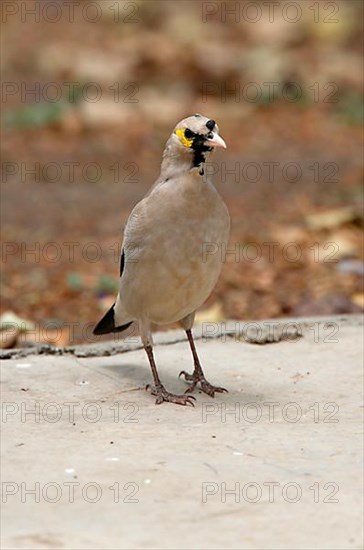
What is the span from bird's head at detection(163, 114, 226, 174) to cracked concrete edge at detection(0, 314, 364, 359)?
128 cm

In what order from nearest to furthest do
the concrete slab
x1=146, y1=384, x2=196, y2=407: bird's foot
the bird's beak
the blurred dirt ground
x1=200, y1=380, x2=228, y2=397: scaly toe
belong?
the concrete slab < the bird's beak < x1=146, y1=384, x2=196, y2=407: bird's foot < x1=200, y1=380, x2=228, y2=397: scaly toe < the blurred dirt ground

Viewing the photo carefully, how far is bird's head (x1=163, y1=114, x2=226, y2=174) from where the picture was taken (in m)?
4.68

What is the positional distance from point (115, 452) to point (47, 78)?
31.3 ft

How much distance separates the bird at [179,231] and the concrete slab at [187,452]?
38 centimetres

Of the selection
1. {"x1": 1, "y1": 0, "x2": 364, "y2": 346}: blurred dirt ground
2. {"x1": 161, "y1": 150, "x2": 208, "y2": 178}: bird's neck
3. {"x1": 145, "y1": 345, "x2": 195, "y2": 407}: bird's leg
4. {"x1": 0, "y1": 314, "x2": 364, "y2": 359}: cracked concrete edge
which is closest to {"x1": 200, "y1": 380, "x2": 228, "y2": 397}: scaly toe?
{"x1": 145, "y1": 345, "x2": 195, "y2": 407}: bird's leg

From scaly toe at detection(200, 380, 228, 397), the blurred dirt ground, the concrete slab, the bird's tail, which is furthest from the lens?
the blurred dirt ground

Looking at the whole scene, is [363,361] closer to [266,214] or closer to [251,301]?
[251,301]

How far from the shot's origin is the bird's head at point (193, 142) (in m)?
4.68

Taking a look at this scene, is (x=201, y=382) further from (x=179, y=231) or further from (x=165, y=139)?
(x=165, y=139)

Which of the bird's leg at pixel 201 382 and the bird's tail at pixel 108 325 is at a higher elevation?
the bird's tail at pixel 108 325

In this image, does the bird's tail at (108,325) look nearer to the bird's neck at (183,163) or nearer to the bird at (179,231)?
the bird at (179,231)

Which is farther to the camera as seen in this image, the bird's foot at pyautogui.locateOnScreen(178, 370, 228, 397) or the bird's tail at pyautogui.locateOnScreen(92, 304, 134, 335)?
the bird's tail at pyautogui.locateOnScreen(92, 304, 134, 335)

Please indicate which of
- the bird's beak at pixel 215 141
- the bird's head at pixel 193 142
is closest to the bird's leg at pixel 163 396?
the bird's head at pixel 193 142

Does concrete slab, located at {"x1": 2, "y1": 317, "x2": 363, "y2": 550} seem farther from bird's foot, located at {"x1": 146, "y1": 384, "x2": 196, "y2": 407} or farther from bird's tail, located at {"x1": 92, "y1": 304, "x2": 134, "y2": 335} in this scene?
bird's tail, located at {"x1": 92, "y1": 304, "x2": 134, "y2": 335}
